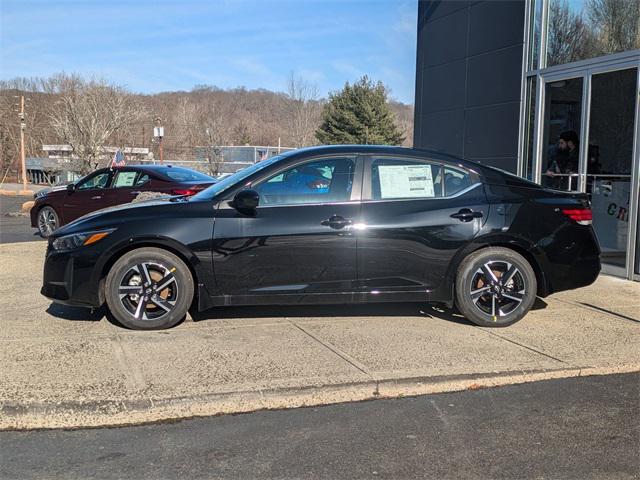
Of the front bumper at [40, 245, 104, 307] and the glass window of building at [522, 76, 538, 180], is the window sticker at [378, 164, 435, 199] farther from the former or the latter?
the glass window of building at [522, 76, 538, 180]

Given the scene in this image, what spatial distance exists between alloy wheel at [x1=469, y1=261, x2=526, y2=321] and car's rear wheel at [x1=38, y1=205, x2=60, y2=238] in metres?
9.86

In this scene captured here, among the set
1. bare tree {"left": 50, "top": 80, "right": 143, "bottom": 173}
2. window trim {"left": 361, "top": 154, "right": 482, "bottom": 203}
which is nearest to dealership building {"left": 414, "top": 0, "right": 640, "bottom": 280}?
window trim {"left": 361, "top": 154, "right": 482, "bottom": 203}

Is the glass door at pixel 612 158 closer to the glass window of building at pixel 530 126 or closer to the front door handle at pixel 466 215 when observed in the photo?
the glass window of building at pixel 530 126

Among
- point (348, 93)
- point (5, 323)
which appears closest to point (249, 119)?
point (348, 93)

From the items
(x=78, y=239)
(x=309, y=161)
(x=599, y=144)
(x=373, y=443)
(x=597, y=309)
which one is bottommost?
(x=373, y=443)

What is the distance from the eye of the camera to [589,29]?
9.02 metres

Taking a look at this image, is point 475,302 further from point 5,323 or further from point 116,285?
point 5,323

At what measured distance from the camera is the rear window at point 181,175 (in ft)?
36.9

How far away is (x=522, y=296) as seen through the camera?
5598 mm

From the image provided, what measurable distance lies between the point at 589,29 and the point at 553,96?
3.68 feet

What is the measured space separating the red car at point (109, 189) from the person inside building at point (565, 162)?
18.9 ft

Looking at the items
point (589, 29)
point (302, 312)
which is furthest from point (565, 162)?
point (302, 312)

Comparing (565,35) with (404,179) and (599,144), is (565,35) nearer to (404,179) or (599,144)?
(599,144)

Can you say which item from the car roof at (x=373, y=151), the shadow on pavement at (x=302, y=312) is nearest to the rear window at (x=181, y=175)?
the shadow on pavement at (x=302, y=312)
